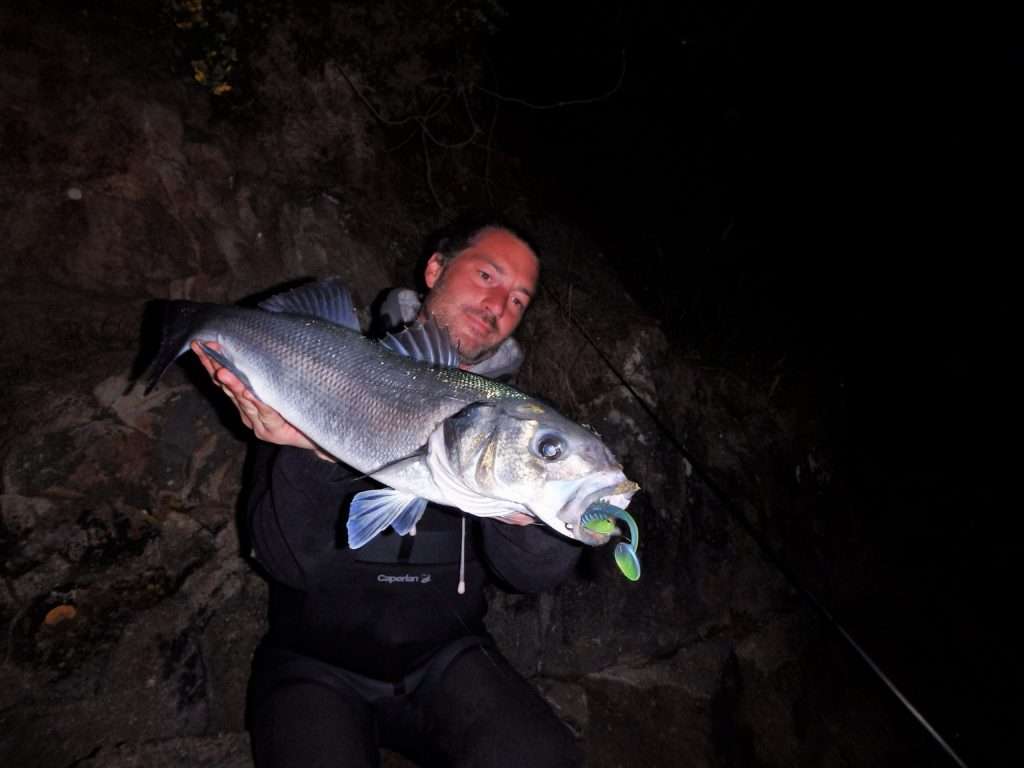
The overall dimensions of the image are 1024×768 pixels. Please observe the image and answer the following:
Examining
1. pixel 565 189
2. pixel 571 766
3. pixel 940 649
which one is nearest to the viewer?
pixel 571 766

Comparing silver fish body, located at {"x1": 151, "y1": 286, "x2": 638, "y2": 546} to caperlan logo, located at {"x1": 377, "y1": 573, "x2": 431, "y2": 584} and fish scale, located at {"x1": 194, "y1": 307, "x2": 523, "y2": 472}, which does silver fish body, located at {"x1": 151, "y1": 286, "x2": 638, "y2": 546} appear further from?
caperlan logo, located at {"x1": 377, "y1": 573, "x2": 431, "y2": 584}

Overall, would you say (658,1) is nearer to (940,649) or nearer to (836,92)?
(836,92)

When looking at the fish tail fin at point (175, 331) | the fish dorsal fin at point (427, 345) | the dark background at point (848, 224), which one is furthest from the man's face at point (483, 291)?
the dark background at point (848, 224)

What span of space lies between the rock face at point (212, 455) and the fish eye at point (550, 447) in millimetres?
2603

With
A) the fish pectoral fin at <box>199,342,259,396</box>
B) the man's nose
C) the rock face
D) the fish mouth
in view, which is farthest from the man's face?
the fish mouth

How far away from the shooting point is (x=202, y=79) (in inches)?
153

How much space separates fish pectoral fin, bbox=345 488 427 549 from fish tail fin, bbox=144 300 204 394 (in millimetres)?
1079

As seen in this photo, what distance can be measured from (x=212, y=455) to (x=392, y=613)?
6.08 feet

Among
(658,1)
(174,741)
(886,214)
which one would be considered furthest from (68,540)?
(886,214)

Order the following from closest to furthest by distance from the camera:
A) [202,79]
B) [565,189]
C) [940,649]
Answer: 1. [202,79]
2. [940,649]
3. [565,189]

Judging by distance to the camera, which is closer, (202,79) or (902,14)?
(202,79)

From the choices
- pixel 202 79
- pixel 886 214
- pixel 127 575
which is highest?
pixel 886 214

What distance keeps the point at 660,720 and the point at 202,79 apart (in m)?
6.11

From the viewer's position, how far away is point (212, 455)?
136 inches
